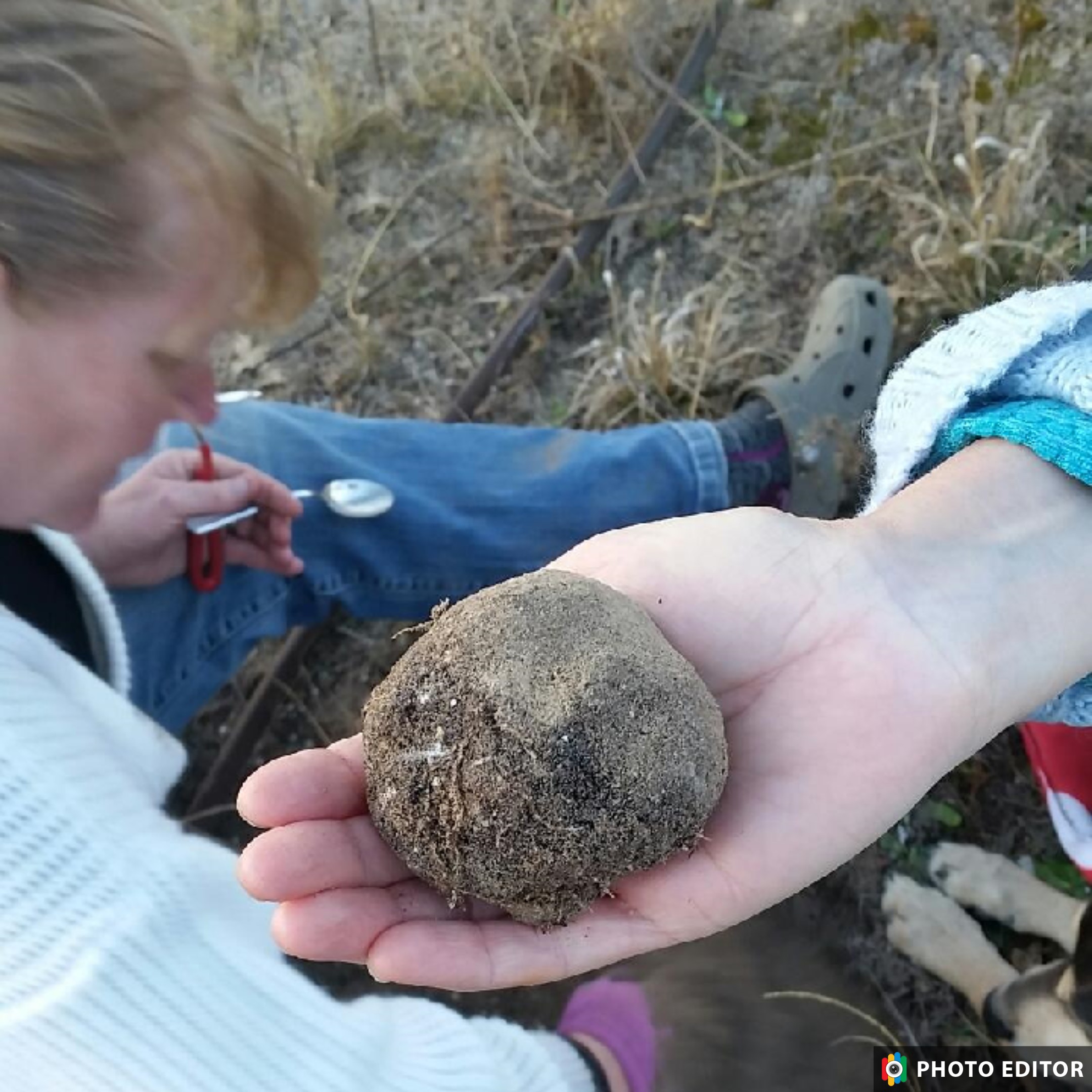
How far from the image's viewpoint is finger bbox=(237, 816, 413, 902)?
1271 mm

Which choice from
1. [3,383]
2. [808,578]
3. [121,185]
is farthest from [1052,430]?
[3,383]

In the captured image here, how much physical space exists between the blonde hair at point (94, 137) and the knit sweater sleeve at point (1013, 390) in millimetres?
1118

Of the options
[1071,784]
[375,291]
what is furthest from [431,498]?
[1071,784]

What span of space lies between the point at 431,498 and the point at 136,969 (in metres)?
1.27

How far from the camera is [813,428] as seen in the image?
2457mm

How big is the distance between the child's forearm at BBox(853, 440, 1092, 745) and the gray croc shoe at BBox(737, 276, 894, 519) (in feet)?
3.26

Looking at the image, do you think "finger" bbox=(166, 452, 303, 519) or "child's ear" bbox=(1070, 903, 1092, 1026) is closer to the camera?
"child's ear" bbox=(1070, 903, 1092, 1026)

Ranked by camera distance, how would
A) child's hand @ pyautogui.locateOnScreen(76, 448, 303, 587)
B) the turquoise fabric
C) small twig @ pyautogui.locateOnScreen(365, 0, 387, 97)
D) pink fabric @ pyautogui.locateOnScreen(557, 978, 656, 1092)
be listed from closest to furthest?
the turquoise fabric
pink fabric @ pyautogui.locateOnScreen(557, 978, 656, 1092)
child's hand @ pyautogui.locateOnScreen(76, 448, 303, 587)
small twig @ pyautogui.locateOnScreen(365, 0, 387, 97)

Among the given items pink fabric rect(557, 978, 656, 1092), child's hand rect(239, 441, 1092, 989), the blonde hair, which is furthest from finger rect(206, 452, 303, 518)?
pink fabric rect(557, 978, 656, 1092)

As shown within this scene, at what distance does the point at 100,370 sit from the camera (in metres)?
1.57

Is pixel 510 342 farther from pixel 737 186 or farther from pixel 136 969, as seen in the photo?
pixel 136 969

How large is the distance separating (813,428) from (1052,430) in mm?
1073

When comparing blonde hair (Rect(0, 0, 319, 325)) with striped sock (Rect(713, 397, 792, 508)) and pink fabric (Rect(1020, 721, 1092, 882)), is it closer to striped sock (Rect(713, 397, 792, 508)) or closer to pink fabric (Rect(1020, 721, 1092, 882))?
striped sock (Rect(713, 397, 792, 508))

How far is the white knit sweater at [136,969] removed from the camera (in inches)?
45.6
